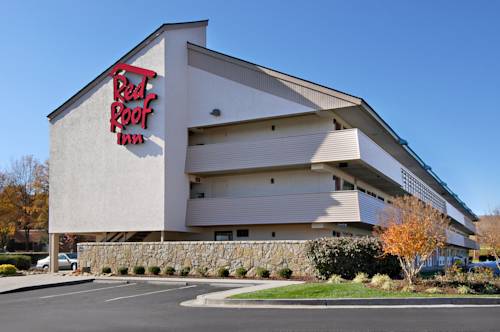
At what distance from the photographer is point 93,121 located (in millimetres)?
35312

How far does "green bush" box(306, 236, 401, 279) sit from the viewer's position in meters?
22.1

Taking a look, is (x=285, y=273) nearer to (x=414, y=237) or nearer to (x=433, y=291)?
(x=414, y=237)

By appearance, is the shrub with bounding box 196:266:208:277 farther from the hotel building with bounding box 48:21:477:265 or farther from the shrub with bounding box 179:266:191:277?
the hotel building with bounding box 48:21:477:265

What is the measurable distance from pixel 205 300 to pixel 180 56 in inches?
795

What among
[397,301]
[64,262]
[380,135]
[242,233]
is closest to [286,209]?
[242,233]

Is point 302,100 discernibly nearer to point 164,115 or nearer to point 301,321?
point 164,115

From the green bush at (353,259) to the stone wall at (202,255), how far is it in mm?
2163

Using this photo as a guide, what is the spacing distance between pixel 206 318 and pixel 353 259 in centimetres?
999

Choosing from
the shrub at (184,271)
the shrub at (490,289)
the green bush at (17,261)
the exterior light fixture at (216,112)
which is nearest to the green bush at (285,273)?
the shrub at (184,271)

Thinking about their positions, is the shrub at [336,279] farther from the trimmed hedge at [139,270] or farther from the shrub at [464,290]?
the trimmed hedge at [139,270]

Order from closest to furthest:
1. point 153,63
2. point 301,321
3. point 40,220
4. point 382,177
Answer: point 301,321 → point 153,63 → point 382,177 → point 40,220

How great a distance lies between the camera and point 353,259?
22.1 meters

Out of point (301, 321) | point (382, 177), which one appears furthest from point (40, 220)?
point (301, 321)

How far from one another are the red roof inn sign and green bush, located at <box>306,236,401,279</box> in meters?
14.4
